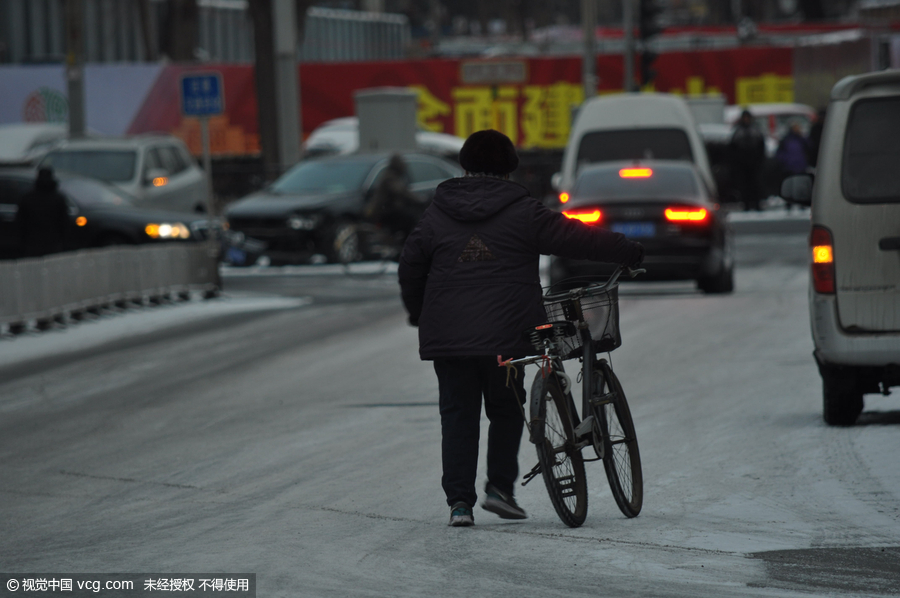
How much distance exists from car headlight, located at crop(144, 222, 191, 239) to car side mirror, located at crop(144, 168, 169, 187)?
3.41 m

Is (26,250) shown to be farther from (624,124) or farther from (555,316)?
(555,316)

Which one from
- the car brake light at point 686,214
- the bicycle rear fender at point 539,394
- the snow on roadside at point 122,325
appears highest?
the bicycle rear fender at point 539,394

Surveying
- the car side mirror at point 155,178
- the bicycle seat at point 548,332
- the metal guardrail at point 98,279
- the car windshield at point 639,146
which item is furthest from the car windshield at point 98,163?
the bicycle seat at point 548,332

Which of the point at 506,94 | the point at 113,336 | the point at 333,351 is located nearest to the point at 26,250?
the point at 113,336

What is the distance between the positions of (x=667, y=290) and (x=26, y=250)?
7172 mm

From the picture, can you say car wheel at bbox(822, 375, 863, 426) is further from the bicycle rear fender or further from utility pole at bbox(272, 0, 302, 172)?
utility pole at bbox(272, 0, 302, 172)

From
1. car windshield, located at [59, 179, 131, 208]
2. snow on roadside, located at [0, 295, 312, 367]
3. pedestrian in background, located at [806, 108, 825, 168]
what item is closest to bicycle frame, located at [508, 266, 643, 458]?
snow on roadside, located at [0, 295, 312, 367]

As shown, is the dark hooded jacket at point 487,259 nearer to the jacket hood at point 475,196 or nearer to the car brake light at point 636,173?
the jacket hood at point 475,196

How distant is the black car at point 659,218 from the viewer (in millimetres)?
16938

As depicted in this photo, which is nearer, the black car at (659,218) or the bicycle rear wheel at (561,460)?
the bicycle rear wheel at (561,460)

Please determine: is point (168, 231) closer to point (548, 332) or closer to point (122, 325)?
point (122, 325)

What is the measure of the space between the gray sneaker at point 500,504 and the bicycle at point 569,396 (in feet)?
0.64

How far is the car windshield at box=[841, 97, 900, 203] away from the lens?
8492 mm

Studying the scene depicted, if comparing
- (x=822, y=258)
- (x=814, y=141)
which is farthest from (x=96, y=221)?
(x=822, y=258)
